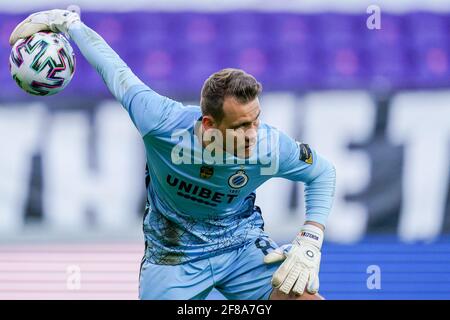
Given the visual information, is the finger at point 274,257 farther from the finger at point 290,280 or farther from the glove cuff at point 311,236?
the finger at point 290,280

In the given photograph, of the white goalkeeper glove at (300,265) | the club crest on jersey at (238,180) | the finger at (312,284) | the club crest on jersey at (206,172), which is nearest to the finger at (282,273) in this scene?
the white goalkeeper glove at (300,265)

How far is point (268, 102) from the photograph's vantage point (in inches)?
335

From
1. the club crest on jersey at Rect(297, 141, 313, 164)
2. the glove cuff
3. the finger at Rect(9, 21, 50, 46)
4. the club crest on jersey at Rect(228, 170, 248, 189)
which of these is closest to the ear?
the club crest on jersey at Rect(228, 170, 248, 189)

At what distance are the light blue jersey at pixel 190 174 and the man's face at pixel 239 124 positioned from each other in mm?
130

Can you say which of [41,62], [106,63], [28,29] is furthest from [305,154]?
[28,29]

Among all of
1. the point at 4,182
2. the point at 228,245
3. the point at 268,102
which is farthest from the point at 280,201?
the point at 228,245

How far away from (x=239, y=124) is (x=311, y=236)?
0.76 metres

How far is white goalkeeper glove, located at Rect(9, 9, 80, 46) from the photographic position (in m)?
5.50

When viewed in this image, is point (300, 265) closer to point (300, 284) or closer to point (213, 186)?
point (300, 284)

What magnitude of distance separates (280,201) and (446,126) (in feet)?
4.96

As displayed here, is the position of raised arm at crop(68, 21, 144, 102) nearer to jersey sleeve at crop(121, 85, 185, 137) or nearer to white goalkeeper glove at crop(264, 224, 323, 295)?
jersey sleeve at crop(121, 85, 185, 137)

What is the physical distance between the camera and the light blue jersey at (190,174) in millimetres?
5305
